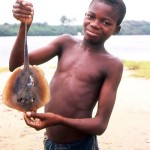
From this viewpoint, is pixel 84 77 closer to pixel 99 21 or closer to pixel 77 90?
pixel 77 90

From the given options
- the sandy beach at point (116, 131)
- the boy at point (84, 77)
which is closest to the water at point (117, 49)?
the sandy beach at point (116, 131)

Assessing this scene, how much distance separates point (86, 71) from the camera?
2.78 metres

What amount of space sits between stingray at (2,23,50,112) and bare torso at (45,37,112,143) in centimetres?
48

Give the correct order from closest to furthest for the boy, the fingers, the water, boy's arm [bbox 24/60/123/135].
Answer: the fingers < boy's arm [bbox 24/60/123/135] < the boy < the water

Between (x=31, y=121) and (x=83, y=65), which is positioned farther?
(x=83, y=65)

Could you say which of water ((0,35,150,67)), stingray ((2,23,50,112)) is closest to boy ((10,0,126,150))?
stingray ((2,23,50,112))

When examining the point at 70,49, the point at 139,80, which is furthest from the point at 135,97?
the point at 70,49

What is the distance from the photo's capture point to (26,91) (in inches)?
90.5

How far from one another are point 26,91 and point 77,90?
0.54m

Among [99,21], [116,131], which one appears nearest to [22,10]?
[99,21]

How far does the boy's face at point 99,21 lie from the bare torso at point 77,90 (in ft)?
0.55

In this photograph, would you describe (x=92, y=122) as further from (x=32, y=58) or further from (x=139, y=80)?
(x=139, y=80)

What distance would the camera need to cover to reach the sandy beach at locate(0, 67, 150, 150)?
6.55 meters

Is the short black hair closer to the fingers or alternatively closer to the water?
the fingers
